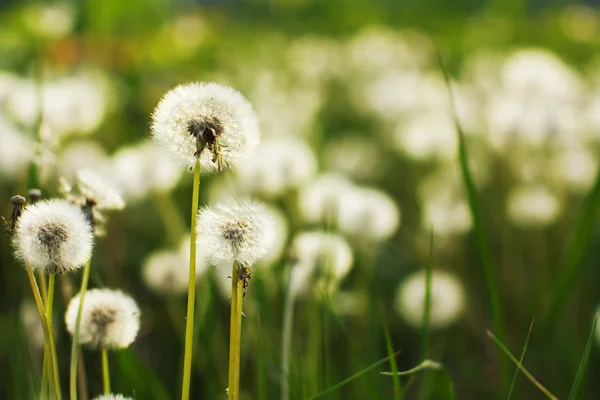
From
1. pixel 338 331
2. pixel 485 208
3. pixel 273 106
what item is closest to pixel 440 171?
pixel 485 208

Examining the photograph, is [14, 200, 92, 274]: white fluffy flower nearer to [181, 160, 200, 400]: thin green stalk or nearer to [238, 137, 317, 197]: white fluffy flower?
[181, 160, 200, 400]: thin green stalk

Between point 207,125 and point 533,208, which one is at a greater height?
point 207,125

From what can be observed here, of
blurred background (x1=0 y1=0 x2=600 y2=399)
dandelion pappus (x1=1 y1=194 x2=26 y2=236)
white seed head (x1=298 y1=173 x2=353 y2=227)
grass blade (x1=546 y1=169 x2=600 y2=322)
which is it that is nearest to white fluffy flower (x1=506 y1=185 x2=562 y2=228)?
blurred background (x1=0 y1=0 x2=600 y2=399)

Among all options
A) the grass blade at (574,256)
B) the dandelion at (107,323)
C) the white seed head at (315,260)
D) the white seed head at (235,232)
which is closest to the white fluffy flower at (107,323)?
the dandelion at (107,323)

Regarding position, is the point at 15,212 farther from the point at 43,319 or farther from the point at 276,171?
the point at 276,171

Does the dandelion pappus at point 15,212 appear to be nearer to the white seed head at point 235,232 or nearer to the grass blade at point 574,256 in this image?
the white seed head at point 235,232

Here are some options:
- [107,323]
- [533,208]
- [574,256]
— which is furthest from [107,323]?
[533,208]
